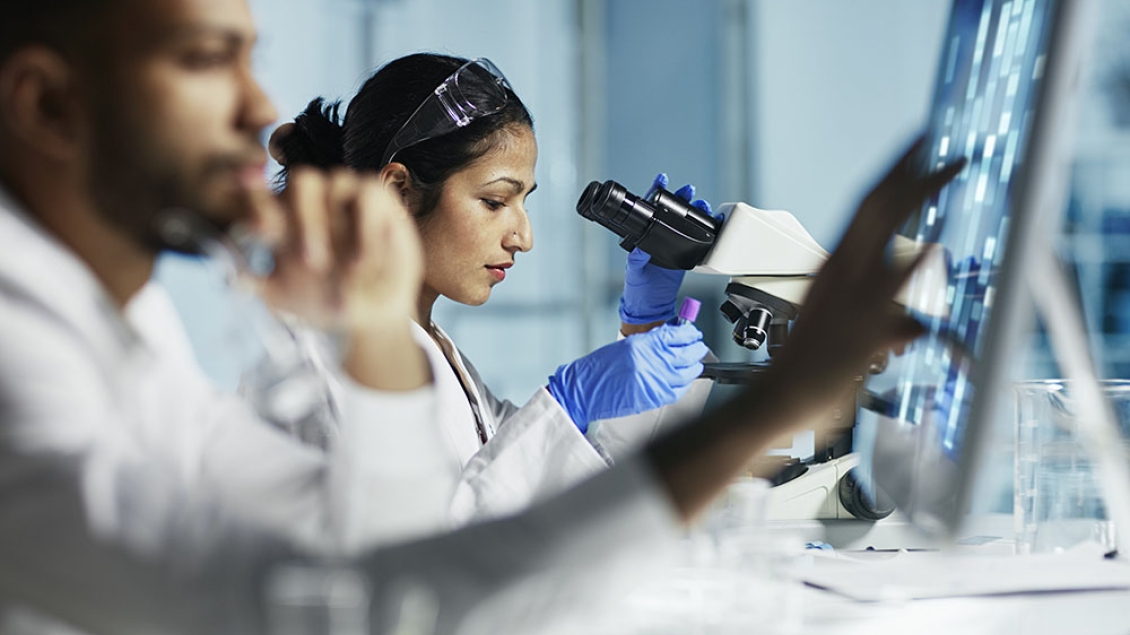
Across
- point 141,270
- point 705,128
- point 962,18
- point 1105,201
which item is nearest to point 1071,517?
point 962,18

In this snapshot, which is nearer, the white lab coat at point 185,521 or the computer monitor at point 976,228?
the white lab coat at point 185,521

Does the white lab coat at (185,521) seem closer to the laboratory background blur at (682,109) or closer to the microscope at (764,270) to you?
the microscope at (764,270)

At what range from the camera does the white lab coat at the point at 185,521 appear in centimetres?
63

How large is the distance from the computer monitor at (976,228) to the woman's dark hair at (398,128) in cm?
92

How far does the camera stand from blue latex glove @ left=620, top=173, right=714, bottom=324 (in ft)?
7.07

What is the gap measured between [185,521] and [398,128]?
50.3 inches

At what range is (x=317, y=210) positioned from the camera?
704 millimetres

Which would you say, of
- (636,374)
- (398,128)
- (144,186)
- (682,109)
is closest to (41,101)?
(144,186)

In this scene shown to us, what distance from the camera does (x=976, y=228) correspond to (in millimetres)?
952

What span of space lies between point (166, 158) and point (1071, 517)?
48.7 inches

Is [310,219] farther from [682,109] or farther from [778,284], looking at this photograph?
[682,109]

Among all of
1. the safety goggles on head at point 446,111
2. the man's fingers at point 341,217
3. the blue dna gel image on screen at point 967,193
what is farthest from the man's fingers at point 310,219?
the safety goggles on head at point 446,111

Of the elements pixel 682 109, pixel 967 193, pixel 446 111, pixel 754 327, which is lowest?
pixel 754 327

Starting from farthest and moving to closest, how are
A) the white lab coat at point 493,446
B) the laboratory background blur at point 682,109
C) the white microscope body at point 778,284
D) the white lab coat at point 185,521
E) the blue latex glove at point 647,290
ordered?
the laboratory background blur at point 682,109, the blue latex glove at point 647,290, the white microscope body at point 778,284, the white lab coat at point 493,446, the white lab coat at point 185,521
